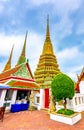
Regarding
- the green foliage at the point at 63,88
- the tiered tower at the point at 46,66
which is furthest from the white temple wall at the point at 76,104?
the tiered tower at the point at 46,66

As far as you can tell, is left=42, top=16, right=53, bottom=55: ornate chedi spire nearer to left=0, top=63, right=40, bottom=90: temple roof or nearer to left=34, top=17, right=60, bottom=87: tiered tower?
left=34, top=17, right=60, bottom=87: tiered tower

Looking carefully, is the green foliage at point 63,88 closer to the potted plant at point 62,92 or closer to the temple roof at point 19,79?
the potted plant at point 62,92

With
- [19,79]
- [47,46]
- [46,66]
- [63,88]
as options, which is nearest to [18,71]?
[19,79]

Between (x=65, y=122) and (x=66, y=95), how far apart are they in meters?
1.86

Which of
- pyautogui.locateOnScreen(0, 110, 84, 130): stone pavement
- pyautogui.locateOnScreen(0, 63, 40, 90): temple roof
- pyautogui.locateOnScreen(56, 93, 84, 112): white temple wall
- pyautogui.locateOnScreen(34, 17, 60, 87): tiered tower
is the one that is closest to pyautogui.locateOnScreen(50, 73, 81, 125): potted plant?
pyautogui.locateOnScreen(0, 110, 84, 130): stone pavement

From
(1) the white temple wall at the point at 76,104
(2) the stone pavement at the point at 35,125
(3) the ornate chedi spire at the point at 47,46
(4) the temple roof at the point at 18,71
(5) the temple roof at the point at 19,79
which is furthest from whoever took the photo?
(3) the ornate chedi spire at the point at 47,46

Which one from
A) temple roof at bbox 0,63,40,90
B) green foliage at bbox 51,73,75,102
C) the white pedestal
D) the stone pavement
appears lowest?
the stone pavement

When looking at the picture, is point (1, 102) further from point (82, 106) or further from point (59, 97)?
point (82, 106)

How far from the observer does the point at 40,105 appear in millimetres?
13234

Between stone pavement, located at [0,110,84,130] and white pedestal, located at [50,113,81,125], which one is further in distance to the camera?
white pedestal, located at [50,113,81,125]

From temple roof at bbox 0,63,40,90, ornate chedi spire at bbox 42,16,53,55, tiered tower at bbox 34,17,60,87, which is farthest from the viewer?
ornate chedi spire at bbox 42,16,53,55

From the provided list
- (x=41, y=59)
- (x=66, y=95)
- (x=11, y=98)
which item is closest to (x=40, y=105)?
(x=11, y=98)

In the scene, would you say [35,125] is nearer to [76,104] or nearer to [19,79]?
[76,104]

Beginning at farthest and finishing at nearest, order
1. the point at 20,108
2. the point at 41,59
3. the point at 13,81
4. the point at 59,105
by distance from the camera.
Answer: the point at 41,59
the point at 13,81
the point at 20,108
the point at 59,105
